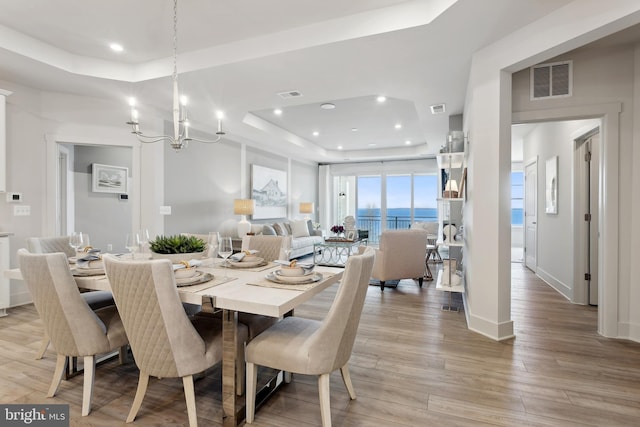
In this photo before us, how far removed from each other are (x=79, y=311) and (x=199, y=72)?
8.70 ft

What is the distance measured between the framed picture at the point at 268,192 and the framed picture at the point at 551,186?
17.1 ft

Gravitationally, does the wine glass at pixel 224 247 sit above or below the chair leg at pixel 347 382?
above

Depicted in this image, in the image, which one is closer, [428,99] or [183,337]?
[183,337]

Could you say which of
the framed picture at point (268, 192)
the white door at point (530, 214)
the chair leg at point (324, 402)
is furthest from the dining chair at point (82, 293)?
the white door at point (530, 214)

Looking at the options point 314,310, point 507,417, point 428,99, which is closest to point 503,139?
point 428,99

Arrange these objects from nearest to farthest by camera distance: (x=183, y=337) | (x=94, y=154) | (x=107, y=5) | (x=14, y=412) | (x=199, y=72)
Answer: (x=183, y=337), (x=14, y=412), (x=107, y=5), (x=199, y=72), (x=94, y=154)

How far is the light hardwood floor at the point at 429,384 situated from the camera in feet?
6.02

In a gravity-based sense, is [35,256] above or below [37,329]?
above

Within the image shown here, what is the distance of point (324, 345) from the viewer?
165cm

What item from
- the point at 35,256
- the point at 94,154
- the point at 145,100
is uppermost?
the point at 145,100

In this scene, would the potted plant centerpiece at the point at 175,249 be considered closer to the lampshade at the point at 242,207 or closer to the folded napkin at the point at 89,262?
the folded napkin at the point at 89,262

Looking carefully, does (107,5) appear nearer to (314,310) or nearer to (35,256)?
(35,256)

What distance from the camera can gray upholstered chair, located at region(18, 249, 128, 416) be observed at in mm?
1827

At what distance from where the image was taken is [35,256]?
5.98 ft
